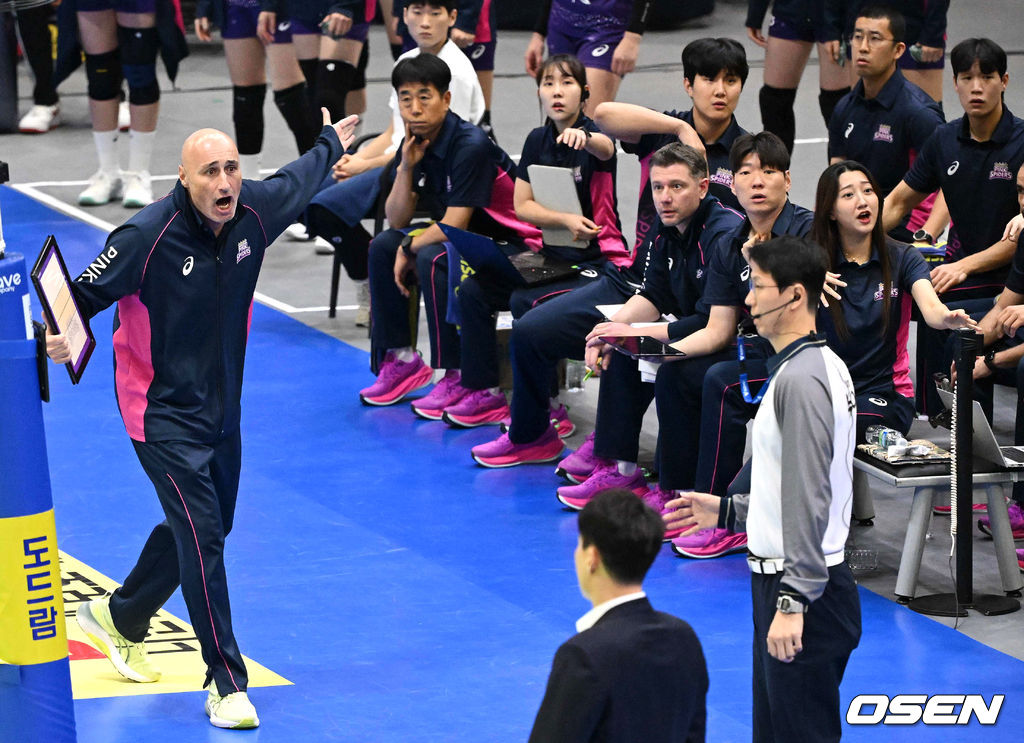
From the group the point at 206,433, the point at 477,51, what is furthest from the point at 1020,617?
the point at 477,51

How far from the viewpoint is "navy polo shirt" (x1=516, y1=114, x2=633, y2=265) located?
25.9 feet

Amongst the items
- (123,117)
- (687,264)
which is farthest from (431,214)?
(123,117)

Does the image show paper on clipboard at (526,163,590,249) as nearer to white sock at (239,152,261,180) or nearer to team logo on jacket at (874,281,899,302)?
team logo on jacket at (874,281,899,302)

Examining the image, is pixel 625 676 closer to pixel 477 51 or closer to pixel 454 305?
pixel 454 305

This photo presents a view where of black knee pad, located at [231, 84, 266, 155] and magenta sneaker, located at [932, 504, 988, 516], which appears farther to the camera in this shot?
black knee pad, located at [231, 84, 266, 155]

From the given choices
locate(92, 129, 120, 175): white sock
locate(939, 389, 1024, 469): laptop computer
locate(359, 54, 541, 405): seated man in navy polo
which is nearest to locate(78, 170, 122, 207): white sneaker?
locate(92, 129, 120, 175): white sock

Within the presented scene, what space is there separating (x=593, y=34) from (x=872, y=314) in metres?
4.18

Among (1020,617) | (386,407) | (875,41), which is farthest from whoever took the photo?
(386,407)

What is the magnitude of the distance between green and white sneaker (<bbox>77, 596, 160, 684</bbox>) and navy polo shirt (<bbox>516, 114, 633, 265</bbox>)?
3253mm

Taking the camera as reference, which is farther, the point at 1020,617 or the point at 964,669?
the point at 1020,617

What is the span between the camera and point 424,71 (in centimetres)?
819

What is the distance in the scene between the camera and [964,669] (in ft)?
18.8

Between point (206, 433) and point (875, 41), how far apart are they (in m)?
4.43

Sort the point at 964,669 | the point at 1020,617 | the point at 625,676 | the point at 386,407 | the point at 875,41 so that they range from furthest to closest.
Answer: the point at 386,407 < the point at 875,41 < the point at 1020,617 < the point at 964,669 < the point at 625,676
